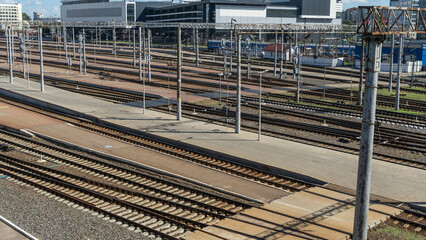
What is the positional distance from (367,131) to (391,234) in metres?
4.60

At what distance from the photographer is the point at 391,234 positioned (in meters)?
13.6

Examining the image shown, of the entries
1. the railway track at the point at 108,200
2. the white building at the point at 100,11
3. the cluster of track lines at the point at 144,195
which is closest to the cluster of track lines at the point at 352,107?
the cluster of track lines at the point at 144,195

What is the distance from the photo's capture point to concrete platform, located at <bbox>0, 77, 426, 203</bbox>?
17891 millimetres

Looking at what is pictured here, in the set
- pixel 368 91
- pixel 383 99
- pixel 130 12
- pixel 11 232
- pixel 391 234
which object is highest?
pixel 130 12

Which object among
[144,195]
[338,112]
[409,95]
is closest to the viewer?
[144,195]

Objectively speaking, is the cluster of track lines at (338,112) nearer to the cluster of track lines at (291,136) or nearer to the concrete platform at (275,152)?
the cluster of track lines at (291,136)

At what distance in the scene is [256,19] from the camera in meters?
124

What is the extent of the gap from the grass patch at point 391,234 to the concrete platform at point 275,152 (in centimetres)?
263

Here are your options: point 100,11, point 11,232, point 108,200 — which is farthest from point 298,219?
point 100,11

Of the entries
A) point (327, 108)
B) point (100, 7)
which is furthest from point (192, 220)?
point (100, 7)

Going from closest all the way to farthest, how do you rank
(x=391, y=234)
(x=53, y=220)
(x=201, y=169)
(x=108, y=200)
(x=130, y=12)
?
(x=391, y=234)
(x=53, y=220)
(x=108, y=200)
(x=201, y=169)
(x=130, y=12)

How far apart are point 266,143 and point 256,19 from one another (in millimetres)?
104021

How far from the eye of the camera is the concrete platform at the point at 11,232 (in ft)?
42.2

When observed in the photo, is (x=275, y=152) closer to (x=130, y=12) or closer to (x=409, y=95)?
(x=409, y=95)
